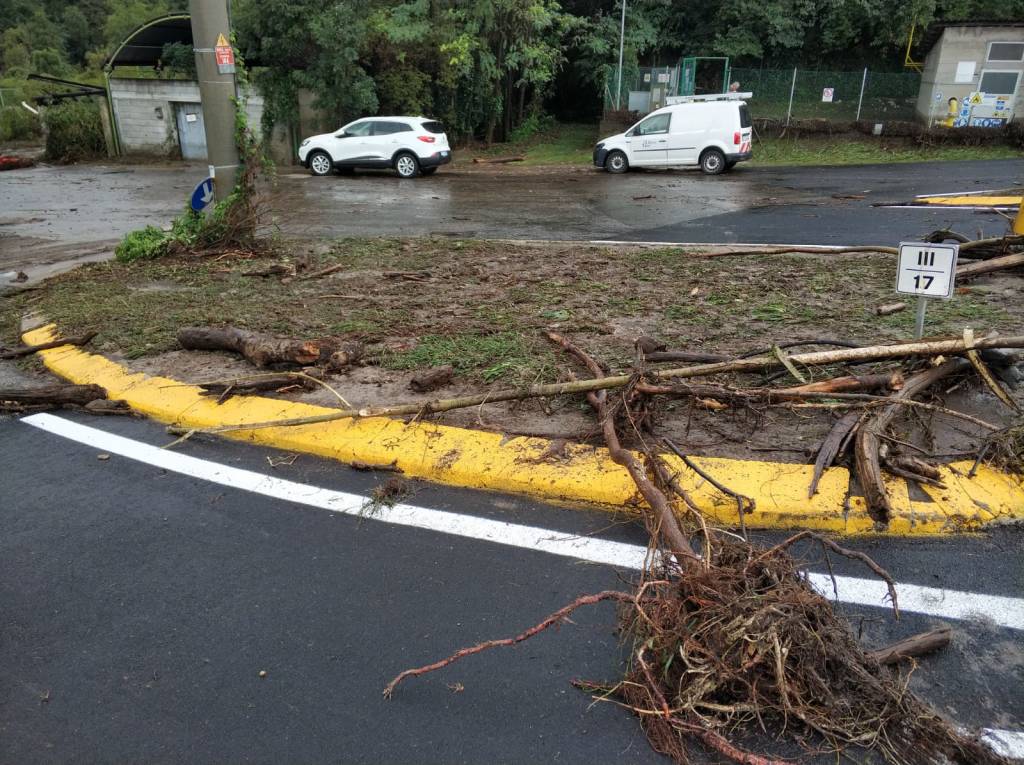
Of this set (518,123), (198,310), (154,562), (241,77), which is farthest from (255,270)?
(518,123)

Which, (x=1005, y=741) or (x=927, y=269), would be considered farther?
(x=927, y=269)

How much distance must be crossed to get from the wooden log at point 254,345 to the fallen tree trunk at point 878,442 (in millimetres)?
3483

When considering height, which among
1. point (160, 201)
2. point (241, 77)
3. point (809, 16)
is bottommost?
point (160, 201)

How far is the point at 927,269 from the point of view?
4426 millimetres

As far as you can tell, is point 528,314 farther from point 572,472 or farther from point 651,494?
point 651,494

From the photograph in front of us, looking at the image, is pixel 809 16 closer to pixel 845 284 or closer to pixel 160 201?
pixel 160 201

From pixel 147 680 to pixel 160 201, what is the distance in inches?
671

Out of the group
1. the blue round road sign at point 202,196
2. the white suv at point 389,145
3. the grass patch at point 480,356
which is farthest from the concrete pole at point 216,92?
the white suv at point 389,145

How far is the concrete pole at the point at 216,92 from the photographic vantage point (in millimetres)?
8648

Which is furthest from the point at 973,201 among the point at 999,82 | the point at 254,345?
the point at 999,82

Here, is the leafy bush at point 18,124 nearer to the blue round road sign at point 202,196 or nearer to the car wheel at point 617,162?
the car wheel at point 617,162

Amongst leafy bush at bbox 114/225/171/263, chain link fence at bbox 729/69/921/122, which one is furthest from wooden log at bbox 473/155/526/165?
leafy bush at bbox 114/225/171/263

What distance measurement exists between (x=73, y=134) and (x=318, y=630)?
33445 mm

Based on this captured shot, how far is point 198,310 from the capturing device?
22.2 ft
